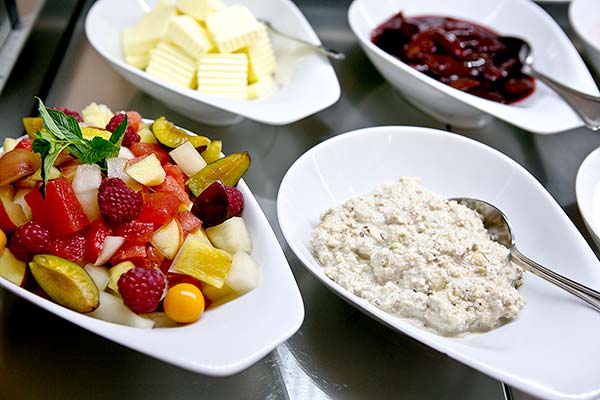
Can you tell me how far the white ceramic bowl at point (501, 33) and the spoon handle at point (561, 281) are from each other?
349mm

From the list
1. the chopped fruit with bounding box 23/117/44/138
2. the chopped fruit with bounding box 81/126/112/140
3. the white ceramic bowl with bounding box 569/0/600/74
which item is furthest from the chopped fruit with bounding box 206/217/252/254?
the white ceramic bowl with bounding box 569/0/600/74

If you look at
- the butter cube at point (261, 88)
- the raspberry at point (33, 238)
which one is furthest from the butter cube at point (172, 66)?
the raspberry at point (33, 238)

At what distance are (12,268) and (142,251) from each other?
0.17 metres

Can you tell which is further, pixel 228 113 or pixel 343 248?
pixel 228 113

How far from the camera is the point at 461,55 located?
1.53m

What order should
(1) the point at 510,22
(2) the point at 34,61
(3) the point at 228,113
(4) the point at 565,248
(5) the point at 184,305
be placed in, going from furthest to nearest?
1. (1) the point at 510,22
2. (2) the point at 34,61
3. (3) the point at 228,113
4. (4) the point at 565,248
5. (5) the point at 184,305

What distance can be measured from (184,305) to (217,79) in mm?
657

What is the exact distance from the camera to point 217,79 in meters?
1.39

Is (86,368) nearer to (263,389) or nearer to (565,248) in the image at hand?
(263,389)

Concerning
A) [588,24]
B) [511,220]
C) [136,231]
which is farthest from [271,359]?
[588,24]

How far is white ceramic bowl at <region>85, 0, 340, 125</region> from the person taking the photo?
129 cm

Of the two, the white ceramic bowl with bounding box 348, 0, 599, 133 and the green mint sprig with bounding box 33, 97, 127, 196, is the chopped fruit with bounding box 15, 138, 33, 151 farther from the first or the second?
the white ceramic bowl with bounding box 348, 0, 599, 133

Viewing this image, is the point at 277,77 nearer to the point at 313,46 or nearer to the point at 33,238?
the point at 313,46

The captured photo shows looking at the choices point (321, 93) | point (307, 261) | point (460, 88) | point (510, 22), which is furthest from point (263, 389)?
point (510, 22)
